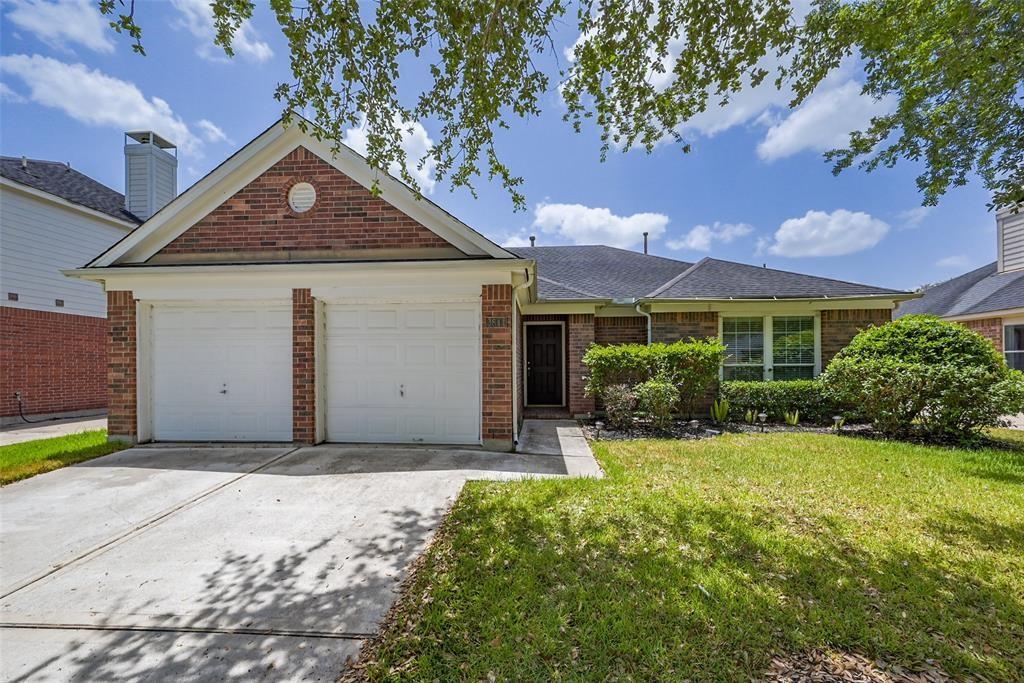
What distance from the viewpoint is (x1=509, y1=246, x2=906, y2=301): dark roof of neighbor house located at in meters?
10.1

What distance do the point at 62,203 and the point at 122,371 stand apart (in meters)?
8.30

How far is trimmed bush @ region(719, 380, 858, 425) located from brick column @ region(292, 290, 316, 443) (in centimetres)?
876

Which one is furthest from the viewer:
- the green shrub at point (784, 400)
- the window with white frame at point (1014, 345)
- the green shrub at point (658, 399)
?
the window with white frame at point (1014, 345)

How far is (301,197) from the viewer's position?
7.17 metres

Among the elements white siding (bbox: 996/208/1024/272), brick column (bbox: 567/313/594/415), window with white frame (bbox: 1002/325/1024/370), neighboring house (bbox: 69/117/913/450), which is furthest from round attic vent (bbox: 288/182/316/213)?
white siding (bbox: 996/208/1024/272)

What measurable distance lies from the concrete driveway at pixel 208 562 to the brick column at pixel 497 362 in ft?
2.89

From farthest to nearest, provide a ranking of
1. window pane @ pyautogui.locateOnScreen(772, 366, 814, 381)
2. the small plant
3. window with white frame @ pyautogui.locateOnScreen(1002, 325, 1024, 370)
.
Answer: window with white frame @ pyautogui.locateOnScreen(1002, 325, 1024, 370), window pane @ pyautogui.locateOnScreen(772, 366, 814, 381), the small plant

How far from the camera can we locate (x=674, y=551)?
3.47 metres

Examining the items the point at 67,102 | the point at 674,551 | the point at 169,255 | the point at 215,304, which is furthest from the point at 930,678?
the point at 67,102

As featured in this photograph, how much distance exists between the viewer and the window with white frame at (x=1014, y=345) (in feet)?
39.7

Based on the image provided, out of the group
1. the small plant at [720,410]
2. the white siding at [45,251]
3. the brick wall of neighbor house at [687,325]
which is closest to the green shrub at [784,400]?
the small plant at [720,410]

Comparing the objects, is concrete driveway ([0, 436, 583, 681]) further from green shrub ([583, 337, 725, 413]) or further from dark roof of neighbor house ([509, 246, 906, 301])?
dark roof of neighbor house ([509, 246, 906, 301])

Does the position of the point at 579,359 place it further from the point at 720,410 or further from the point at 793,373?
the point at 793,373

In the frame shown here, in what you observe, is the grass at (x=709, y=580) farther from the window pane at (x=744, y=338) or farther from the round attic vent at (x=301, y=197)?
the round attic vent at (x=301, y=197)
